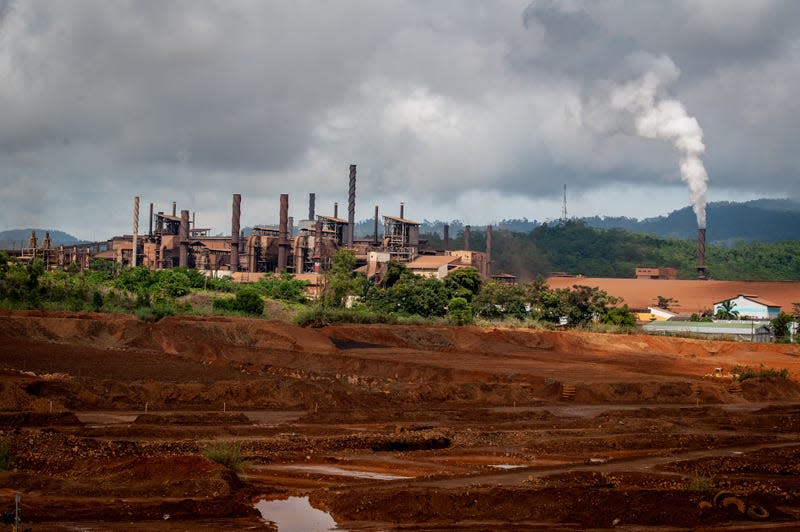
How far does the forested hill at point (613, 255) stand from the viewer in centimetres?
14612

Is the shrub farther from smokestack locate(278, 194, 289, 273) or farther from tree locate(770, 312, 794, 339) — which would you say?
tree locate(770, 312, 794, 339)

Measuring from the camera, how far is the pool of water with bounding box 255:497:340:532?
602 inches

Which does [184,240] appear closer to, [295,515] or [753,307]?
[753,307]

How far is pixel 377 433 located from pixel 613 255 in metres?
143

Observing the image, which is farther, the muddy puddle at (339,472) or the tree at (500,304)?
the tree at (500,304)

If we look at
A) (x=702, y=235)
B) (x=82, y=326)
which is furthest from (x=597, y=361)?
(x=702, y=235)

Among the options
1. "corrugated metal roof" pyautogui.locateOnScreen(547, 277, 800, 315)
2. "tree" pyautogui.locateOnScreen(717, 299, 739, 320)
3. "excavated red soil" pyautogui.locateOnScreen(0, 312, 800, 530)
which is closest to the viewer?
"excavated red soil" pyautogui.locateOnScreen(0, 312, 800, 530)

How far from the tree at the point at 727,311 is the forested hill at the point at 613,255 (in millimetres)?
53924

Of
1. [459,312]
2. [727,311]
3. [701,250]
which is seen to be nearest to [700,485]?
[459,312]

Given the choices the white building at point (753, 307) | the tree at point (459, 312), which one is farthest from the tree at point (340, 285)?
the white building at point (753, 307)

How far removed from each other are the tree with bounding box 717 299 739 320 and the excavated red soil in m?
28.8

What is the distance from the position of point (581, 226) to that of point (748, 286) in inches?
3371

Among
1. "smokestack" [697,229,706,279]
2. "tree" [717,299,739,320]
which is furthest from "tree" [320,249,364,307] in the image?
"smokestack" [697,229,706,279]

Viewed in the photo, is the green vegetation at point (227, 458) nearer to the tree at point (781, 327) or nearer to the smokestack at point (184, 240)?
the tree at point (781, 327)
